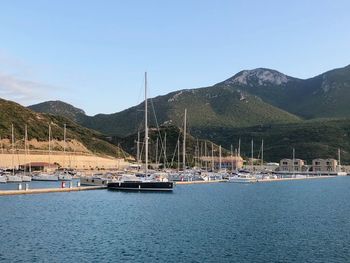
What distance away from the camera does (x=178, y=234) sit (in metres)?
34.0

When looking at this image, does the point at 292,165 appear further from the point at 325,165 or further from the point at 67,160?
the point at 67,160

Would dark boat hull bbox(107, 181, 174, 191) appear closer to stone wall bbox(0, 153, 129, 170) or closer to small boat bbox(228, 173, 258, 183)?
small boat bbox(228, 173, 258, 183)

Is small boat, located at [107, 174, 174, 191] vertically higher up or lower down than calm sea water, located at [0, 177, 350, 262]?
higher up

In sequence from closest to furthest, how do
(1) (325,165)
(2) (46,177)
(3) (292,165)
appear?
(2) (46,177), (3) (292,165), (1) (325,165)

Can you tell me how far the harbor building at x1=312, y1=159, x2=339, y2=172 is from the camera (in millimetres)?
187300

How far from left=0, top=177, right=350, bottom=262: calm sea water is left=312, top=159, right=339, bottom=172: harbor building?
136612mm

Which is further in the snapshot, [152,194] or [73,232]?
[152,194]

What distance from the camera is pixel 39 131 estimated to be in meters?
147

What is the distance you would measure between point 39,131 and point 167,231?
119m

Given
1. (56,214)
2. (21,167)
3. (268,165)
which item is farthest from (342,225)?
(268,165)

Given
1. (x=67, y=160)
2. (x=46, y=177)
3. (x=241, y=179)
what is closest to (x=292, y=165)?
(x=241, y=179)

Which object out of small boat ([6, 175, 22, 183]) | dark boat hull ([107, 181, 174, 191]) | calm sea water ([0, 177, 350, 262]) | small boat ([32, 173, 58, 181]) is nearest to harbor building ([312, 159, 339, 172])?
small boat ([32, 173, 58, 181])

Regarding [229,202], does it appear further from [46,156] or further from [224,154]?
[224,154]

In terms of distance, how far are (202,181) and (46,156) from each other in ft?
163
